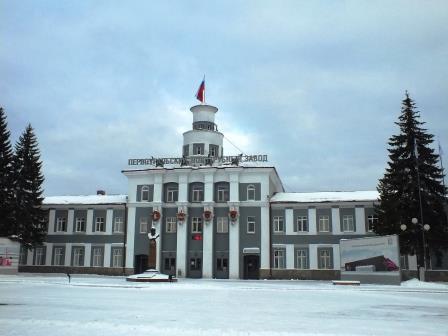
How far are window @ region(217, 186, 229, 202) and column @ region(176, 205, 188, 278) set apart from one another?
3755 mm

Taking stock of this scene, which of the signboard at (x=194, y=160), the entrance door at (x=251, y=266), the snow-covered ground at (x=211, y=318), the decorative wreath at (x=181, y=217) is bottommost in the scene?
the snow-covered ground at (x=211, y=318)

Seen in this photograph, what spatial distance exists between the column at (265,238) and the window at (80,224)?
1981 centimetres

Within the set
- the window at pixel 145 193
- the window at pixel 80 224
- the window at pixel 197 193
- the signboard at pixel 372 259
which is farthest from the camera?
the window at pixel 80 224

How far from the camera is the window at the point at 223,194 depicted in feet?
162

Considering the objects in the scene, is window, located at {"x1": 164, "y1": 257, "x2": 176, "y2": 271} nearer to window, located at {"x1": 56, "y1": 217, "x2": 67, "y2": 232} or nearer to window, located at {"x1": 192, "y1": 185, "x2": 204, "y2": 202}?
window, located at {"x1": 192, "y1": 185, "x2": 204, "y2": 202}

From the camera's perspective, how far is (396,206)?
125 ft

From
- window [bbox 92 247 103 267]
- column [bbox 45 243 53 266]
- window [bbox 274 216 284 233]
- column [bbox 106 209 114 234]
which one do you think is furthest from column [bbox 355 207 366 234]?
column [bbox 45 243 53 266]

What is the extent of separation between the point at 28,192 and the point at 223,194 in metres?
20.0

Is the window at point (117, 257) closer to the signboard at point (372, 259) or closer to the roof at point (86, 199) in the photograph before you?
the roof at point (86, 199)

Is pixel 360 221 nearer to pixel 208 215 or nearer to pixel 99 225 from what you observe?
pixel 208 215

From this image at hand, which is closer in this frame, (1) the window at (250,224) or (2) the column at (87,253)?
(1) the window at (250,224)

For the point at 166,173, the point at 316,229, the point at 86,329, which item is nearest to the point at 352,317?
the point at 86,329

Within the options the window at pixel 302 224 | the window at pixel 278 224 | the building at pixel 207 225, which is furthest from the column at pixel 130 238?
the window at pixel 302 224

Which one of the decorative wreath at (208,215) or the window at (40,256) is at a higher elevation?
the decorative wreath at (208,215)
